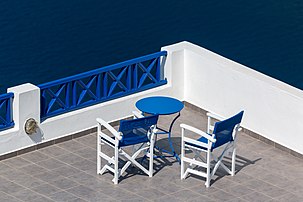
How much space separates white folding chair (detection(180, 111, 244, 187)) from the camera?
16344mm

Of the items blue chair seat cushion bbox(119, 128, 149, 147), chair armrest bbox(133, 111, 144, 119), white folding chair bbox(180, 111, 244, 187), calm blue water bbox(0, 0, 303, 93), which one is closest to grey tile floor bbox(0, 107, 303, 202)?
white folding chair bbox(180, 111, 244, 187)

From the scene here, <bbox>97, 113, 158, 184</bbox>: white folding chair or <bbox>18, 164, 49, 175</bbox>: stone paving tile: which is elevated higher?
<bbox>97, 113, 158, 184</bbox>: white folding chair

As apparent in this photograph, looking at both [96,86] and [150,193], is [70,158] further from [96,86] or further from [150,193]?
[150,193]

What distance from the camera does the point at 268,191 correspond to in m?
16.5

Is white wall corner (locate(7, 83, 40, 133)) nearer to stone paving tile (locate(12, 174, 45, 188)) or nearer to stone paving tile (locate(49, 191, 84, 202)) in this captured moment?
stone paving tile (locate(12, 174, 45, 188))

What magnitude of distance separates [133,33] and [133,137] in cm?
996

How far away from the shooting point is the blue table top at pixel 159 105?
1706 centimetres

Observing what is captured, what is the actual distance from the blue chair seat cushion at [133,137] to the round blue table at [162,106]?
0.54 meters

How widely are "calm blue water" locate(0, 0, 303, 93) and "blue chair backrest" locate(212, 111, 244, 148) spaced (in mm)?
7887

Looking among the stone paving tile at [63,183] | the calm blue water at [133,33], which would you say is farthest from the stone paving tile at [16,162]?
the calm blue water at [133,33]

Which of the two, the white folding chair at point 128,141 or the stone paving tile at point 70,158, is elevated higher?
the white folding chair at point 128,141

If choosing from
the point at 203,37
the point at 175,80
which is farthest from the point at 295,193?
the point at 203,37

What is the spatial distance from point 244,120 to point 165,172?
2.04 meters

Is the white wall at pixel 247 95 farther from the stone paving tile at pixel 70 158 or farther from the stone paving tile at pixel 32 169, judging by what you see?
the stone paving tile at pixel 32 169
